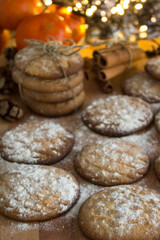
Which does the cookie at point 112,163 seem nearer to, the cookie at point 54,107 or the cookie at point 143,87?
the cookie at point 54,107

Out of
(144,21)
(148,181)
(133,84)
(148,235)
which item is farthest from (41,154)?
(144,21)

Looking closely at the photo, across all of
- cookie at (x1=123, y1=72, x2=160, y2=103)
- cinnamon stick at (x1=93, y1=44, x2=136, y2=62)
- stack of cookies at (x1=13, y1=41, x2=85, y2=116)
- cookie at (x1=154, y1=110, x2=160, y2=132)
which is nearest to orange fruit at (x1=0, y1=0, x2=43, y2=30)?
stack of cookies at (x1=13, y1=41, x2=85, y2=116)

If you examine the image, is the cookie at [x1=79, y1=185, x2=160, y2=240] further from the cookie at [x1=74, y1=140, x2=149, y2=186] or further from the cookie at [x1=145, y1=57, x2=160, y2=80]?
the cookie at [x1=145, y1=57, x2=160, y2=80]

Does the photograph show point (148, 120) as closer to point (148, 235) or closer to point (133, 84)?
point (133, 84)

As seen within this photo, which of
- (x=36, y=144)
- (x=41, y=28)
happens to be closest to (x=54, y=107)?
(x=36, y=144)

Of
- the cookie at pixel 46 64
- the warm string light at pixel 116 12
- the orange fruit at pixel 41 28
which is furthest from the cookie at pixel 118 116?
the warm string light at pixel 116 12

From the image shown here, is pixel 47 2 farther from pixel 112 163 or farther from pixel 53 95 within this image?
pixel 112 163
